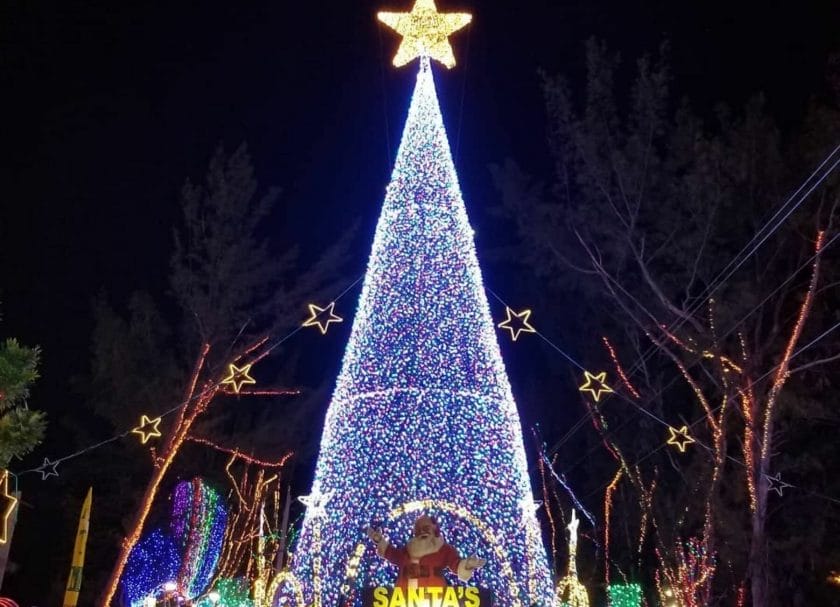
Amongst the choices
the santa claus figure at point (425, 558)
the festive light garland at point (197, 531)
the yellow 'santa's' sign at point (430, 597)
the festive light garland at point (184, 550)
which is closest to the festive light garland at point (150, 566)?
the festive light garland at point (184, 550)

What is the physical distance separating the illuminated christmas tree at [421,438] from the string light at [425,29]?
2.51m

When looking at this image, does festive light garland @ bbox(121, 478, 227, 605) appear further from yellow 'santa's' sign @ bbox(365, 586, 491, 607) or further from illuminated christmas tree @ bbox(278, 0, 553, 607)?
yellow 'santa's' sign @ bbox(365, 586, 491, 607)

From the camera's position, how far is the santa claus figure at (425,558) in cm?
790

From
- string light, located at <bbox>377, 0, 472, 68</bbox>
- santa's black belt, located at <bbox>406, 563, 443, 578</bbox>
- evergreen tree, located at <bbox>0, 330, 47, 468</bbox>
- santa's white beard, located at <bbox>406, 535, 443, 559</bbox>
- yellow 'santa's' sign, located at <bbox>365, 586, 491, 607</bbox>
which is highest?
string light, located at <bbox>377, 0, 472, 68</bbox>

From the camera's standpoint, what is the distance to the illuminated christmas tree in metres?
9.05

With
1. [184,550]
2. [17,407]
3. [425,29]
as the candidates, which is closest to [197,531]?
[184,550]

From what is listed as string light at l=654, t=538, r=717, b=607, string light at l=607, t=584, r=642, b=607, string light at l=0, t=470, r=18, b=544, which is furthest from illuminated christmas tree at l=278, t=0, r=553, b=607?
string light at l=607, t=584, r=642, b=607

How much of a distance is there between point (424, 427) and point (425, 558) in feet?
5.95

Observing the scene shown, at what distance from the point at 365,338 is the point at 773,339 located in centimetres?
741

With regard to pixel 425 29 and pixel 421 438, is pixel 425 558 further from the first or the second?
pixel 425 29

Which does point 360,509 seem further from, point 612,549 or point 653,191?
point 612,549

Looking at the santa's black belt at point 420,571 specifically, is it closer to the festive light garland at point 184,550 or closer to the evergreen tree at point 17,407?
the evergreen tree at point 17,407

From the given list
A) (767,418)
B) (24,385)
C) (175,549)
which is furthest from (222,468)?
(24,385)

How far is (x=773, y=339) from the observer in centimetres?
1317
